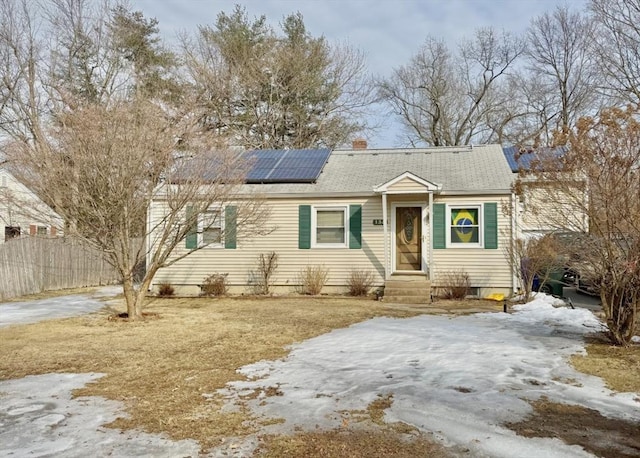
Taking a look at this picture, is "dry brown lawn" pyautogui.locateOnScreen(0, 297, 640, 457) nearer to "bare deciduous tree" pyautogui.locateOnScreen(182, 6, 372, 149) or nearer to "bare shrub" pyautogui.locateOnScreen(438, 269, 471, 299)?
"bare shrub" pyautogui.locateOnScreen(438, 269, 471, 299)

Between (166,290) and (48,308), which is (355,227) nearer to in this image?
(166,290)

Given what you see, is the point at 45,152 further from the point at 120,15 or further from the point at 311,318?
the point at 120,15

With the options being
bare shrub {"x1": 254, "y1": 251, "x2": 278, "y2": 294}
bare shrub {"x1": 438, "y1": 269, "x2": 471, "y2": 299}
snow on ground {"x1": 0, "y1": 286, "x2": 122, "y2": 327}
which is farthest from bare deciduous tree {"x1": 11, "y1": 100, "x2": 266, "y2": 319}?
bare shrub {"x1": 438, "y1": 269, "x2": 471, "y2": 299}

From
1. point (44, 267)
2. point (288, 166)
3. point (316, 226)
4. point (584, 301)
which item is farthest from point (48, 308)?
point (584, 301)

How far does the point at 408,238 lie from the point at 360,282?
73.0 inches

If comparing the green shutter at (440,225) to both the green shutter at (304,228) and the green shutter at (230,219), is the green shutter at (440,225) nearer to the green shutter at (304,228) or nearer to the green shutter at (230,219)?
the green shutter at (304,228)

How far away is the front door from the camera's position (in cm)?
1331

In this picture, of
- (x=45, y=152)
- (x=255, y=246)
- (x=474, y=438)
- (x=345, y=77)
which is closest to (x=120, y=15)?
(x=345, y=77)

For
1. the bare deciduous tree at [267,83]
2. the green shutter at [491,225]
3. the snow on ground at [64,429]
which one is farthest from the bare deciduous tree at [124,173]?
the bare deciduous tree at [267,83]

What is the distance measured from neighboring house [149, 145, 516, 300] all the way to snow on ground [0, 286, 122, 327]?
2.17m

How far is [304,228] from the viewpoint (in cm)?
1344

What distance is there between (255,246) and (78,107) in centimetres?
638

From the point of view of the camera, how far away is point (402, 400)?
4367 mm

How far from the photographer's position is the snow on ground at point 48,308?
31.5ft
